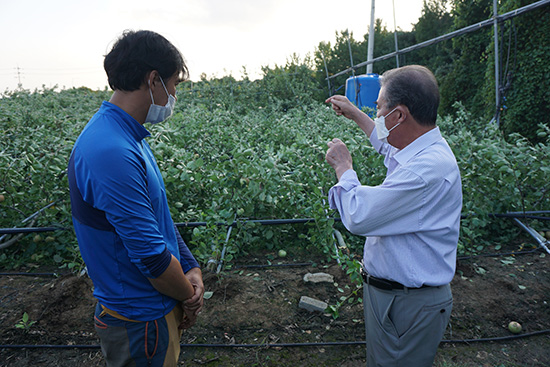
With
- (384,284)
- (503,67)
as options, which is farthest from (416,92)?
(503,67)

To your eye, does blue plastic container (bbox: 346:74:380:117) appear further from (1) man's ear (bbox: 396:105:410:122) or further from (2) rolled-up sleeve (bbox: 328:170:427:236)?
(2) rolled-up sleeve (bbox: 328:170:427:236)

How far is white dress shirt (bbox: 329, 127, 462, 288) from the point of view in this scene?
57.7 inches

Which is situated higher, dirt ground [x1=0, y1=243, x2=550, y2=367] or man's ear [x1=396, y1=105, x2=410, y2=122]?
man's ear [x1=396, y1=105, x2=410, y2=122]

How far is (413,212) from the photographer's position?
1.50 m

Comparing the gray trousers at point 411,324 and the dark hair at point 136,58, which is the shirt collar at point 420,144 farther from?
the dark hair at point 136,58

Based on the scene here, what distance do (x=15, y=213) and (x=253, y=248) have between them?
256cm

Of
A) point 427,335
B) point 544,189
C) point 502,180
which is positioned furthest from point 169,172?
point 544,189

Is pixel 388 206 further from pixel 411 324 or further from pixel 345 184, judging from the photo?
pixel 411 324

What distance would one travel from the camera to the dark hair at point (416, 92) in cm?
155

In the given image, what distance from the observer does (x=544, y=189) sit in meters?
4.04

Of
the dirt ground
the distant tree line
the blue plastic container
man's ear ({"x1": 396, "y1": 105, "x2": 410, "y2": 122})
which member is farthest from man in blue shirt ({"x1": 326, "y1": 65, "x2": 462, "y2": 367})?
the blue plastic container

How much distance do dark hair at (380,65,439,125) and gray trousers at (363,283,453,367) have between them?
78 centimetres

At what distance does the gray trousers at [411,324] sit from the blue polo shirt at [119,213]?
0.98 metres

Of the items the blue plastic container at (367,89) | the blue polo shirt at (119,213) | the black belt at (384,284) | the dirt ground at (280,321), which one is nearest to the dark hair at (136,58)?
the blue polo shirt at (119,213)
